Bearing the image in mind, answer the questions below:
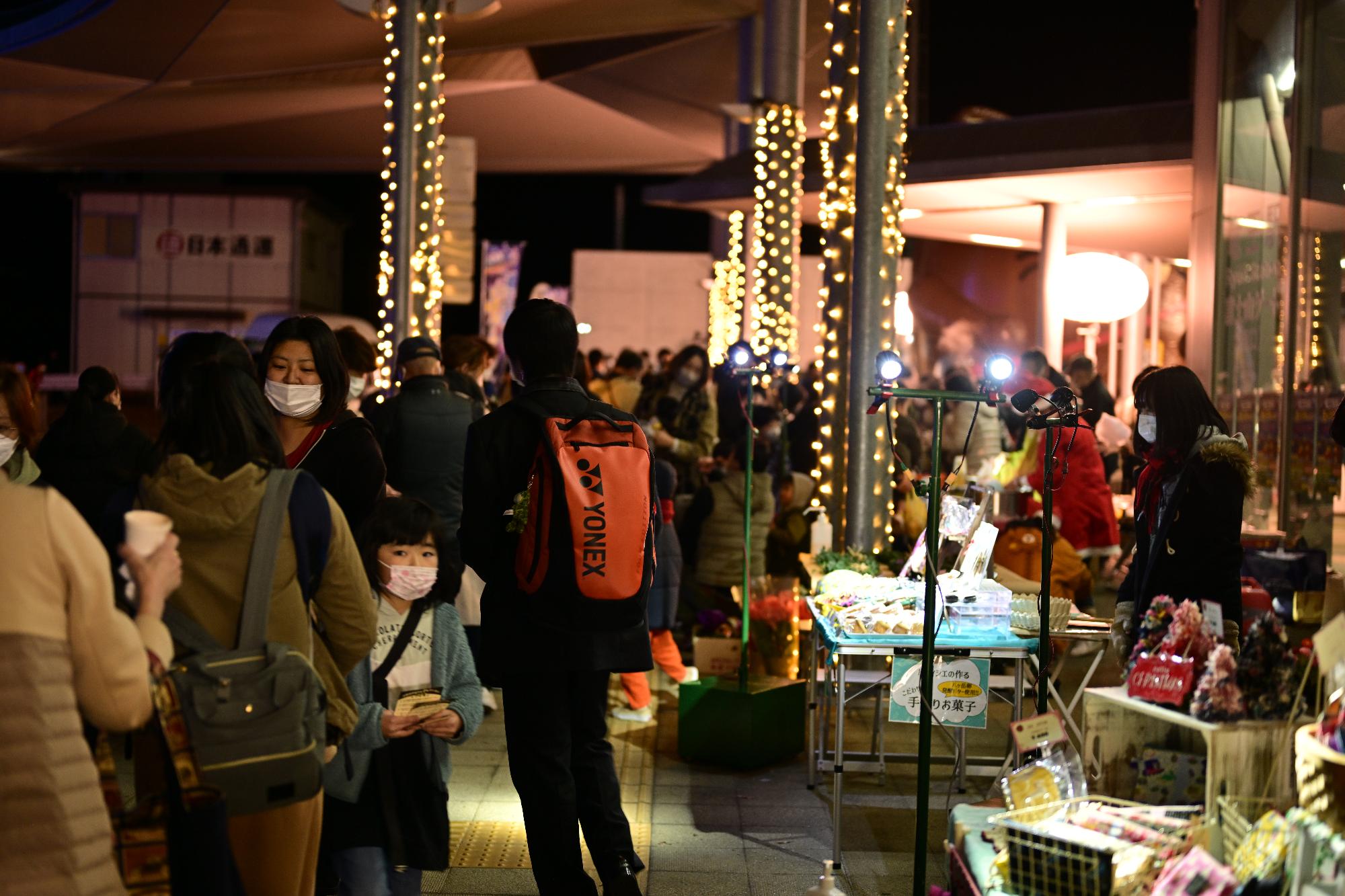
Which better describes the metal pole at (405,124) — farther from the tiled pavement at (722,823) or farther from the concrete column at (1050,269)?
the concrete column at (1050,269)

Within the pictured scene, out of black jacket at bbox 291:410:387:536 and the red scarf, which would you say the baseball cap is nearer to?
black jacket at bbox 291:410:387:536

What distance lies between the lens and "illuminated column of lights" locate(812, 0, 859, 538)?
29.3ft

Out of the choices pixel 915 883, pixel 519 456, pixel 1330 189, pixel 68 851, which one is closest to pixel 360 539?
pixel 519 456

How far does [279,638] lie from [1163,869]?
2.14 metres

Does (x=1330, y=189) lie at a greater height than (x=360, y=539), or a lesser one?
greater

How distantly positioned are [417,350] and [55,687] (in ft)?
14.2

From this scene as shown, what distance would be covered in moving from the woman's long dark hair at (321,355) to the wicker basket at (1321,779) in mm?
2786

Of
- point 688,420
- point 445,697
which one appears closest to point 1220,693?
point 445,697

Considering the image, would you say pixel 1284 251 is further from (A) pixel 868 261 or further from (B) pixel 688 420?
(B) pixel 688 420

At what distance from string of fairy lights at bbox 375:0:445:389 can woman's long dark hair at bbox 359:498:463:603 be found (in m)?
7.09

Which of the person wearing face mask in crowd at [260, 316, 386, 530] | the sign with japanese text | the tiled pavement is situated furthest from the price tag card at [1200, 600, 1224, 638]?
the person wearing face mask in crowd at [260, 316, 386, 530]

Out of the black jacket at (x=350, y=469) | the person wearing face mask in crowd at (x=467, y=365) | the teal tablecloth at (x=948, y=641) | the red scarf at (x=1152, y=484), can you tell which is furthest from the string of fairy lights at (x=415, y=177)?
the red scarf at (x=1152, y=484)

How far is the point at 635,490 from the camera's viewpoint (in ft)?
13.3

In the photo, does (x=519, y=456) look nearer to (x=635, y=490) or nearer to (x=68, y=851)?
(x=635, y=490)
